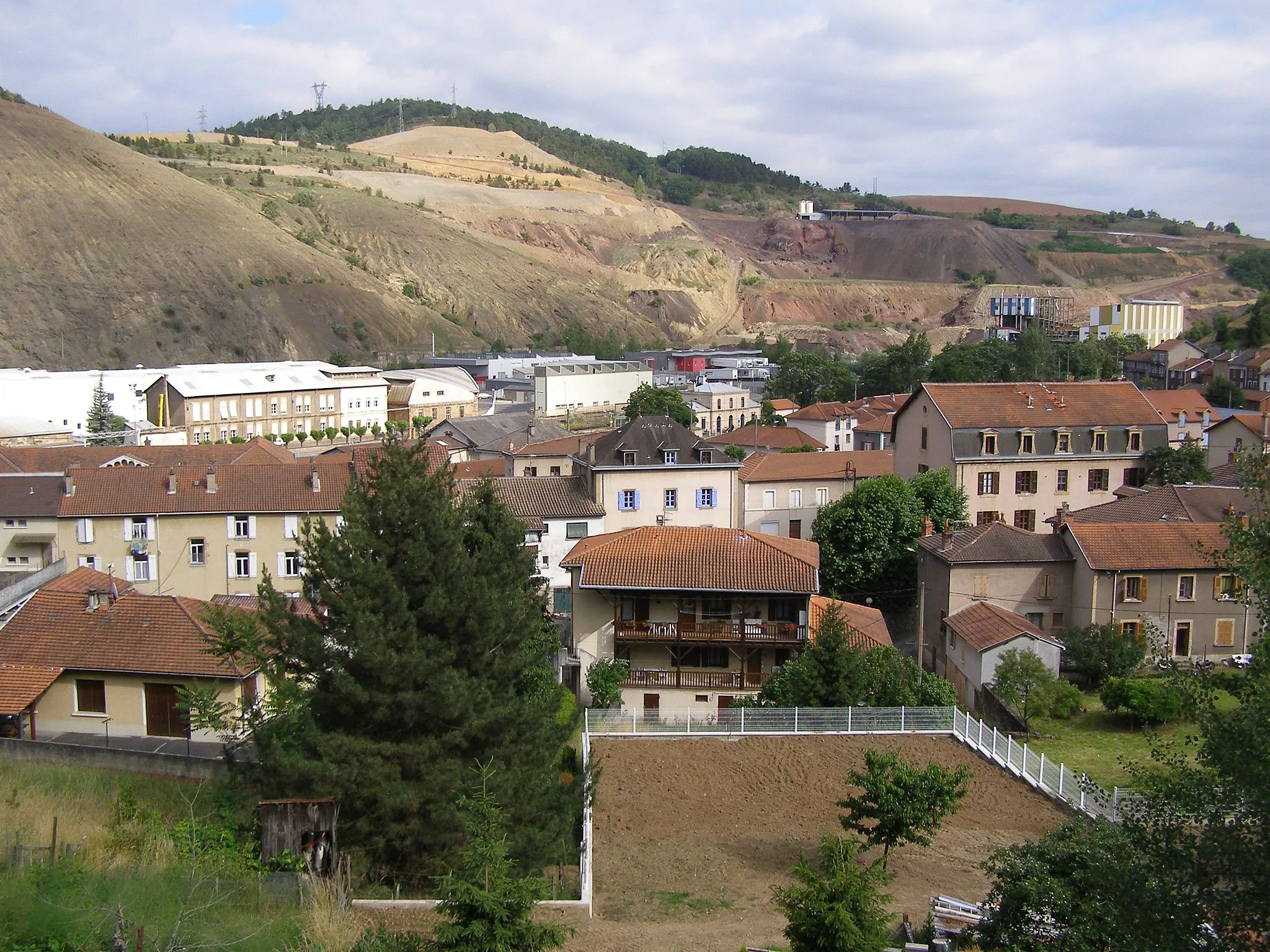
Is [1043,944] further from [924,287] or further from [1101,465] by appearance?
[924,287]

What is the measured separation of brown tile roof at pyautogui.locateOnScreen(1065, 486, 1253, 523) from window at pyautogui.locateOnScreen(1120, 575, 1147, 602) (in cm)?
269

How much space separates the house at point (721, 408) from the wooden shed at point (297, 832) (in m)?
67.3

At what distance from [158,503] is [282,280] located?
262 ft

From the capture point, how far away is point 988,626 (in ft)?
102

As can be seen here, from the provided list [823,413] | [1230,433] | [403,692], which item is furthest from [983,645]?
[823,413]

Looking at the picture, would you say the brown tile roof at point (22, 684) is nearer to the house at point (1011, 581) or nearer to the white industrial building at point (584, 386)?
the house at point (1011, 581)

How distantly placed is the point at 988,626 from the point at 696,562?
8124mm

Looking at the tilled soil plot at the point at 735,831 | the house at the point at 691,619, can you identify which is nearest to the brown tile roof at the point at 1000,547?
the house at the point at 691,619

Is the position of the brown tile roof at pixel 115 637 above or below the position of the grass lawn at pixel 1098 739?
above

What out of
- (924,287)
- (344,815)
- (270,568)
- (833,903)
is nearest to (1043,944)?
(833,903)

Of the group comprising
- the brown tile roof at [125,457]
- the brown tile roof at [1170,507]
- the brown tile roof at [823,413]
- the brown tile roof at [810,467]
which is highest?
the brown tile roof at [823,413]

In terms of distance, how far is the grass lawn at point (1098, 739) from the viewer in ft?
84.0

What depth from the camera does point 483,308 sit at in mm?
131250

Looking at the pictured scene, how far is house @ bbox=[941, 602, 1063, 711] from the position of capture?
29.9m
